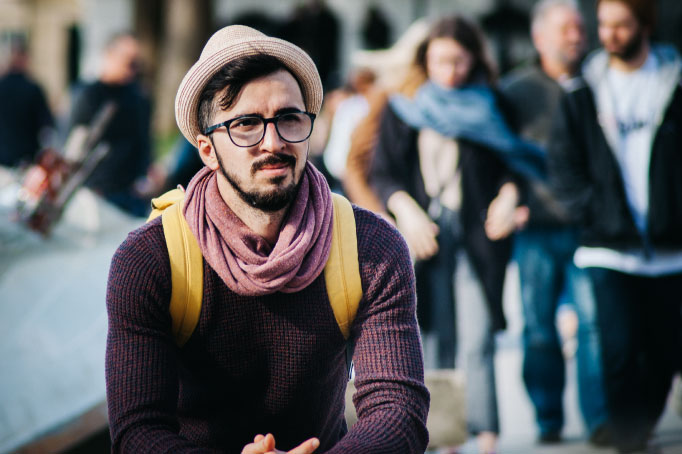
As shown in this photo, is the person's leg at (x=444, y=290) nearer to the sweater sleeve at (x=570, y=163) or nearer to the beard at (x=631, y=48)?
the sweater sleeve at (x=570, y=163)

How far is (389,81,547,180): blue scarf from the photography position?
201 inches

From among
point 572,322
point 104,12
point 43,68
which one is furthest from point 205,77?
point 43,68

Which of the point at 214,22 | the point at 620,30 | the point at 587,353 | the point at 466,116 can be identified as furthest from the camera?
the point at 214,22

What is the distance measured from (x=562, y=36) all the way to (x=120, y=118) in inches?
142

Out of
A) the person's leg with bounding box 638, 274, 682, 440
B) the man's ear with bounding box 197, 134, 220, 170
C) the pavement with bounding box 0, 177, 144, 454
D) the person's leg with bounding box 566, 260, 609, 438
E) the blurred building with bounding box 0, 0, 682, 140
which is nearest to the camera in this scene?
the man's ear with bounding box 197, 134, 220, 170

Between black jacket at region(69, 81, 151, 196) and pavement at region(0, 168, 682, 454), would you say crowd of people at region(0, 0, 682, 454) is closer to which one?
black jacket at region(69, 81, 151, 196)

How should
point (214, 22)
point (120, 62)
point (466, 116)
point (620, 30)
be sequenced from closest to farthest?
point (620, 30) → point (466, 116) → point (120, 62) → point (214, 22)

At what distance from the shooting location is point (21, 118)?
9.55 meters

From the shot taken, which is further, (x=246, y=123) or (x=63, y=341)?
(x=63, y=341)

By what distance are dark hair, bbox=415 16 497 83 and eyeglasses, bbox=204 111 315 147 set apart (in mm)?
2892

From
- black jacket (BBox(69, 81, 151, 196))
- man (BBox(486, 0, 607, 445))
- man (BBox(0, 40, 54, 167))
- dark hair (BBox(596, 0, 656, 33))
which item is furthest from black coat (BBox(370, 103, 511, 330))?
man (BBox(0, 40, 54, 167))

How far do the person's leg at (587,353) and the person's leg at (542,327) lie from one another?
0.34 feet

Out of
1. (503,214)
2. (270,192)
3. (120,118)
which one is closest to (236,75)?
(270,192)

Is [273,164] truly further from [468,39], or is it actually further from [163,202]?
[468,39]
